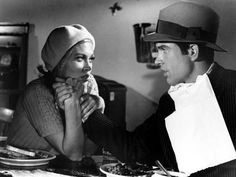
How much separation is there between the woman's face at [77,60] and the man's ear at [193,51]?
0.56 metres

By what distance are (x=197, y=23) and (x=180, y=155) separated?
501mm

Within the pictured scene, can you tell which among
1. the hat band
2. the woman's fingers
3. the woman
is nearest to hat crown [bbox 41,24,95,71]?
the woman

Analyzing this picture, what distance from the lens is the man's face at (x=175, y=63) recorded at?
1.28 m

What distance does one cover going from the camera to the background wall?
1.95 m

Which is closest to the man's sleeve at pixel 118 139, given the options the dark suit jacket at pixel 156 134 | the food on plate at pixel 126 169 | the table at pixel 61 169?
the dark suit jacket at pixel 156 134

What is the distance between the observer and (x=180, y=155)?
1228 millimetres

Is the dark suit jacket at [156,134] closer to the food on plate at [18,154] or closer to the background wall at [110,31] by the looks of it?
the food on plate at [18,154]

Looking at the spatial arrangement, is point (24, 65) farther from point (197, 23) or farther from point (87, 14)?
point (197, 23)

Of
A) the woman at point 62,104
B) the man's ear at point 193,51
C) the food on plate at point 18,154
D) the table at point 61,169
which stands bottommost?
the table at point 61,169

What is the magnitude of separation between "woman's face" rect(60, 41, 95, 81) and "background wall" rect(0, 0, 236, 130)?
1.32 feet

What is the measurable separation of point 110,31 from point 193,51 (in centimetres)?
88

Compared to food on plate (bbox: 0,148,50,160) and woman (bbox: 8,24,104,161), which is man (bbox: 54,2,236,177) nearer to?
woman (bbox: 8,24,104,161)

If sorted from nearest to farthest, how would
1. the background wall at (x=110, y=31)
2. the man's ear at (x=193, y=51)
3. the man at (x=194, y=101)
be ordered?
the man at (x=194, y=101), the man's ear at (x=193, y=51), the background wall at (x=110, y=31)


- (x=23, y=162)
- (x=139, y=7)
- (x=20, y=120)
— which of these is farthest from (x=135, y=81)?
(x=23, y=162)
